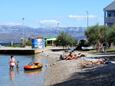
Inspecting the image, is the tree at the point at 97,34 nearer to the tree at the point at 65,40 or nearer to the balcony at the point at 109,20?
the tree at the point at 65,40

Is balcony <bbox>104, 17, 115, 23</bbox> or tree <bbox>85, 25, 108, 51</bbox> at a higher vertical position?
balcony <bbox>104, 17, 115, 23</bbox>

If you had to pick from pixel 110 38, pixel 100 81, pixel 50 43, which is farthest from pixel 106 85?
pixel 50 43

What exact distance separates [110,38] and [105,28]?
13.4 metres

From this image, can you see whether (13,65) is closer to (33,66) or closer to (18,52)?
(33,66)

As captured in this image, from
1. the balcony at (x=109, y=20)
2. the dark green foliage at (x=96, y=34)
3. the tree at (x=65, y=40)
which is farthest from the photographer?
the balcony at (x=109, y=20)

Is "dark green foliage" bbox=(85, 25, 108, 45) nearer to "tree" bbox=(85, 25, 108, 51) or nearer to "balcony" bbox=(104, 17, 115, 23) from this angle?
"tree" bbox=(85, 25, 108, 51)

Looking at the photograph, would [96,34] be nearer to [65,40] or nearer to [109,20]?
[65,40]

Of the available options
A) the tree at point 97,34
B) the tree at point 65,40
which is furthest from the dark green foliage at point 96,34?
the tree at point 65,40

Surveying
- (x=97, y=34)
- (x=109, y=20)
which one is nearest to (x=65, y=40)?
(x=109, y=20)

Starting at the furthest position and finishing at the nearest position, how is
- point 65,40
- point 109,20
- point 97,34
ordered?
1. point 109,20
2. point 65,40
3. point 97,34

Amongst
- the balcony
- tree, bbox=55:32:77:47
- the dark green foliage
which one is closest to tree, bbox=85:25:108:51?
the dark green foliage

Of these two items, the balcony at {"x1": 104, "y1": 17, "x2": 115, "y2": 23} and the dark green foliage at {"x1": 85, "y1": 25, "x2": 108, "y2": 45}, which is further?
the balcony at {"x1": 104, "y1": 17, "x2": 115, "y2": 23}

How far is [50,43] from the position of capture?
477ft

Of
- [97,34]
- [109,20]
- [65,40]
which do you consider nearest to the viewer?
[97,34]
